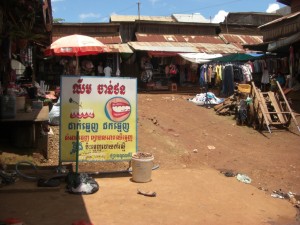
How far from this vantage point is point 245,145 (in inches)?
420

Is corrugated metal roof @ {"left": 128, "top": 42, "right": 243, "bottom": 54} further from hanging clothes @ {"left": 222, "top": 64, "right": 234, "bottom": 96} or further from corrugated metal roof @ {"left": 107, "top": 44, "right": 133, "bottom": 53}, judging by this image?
hanging clothes @ {"left": 222, "top": 64, "right": 234, "bottom": 96}

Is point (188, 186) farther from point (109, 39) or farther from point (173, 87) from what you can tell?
point (109, 39)

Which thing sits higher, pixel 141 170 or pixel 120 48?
pixel 120 48

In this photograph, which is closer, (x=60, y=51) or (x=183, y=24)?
(x=60, y=51)

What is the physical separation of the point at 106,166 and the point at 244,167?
127 inches

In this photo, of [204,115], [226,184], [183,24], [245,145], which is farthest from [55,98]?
[183,24]

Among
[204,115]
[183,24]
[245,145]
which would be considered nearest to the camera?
[245,145]

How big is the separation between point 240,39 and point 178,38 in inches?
192

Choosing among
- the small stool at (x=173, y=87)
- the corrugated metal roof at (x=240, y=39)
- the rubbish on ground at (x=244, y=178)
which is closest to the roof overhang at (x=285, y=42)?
the small stool at (x=173, y=87)

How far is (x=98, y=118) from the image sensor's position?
21.6ft

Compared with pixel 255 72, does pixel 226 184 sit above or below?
below

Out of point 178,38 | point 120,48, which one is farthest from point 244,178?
point 178,38

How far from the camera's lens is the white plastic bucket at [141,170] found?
632 centimetres

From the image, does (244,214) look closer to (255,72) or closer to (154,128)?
(154,128)
